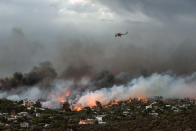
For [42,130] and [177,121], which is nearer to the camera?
[177,121]

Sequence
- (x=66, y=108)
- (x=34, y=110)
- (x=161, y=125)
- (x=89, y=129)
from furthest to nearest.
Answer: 1. (x=66, y=108)
2. (x=34, y=110)
3. (x=89, y=129)
4. (x=161, y=125)

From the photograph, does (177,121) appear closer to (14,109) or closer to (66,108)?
(14,109)

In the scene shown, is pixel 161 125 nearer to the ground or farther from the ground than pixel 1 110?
nearer to the ground

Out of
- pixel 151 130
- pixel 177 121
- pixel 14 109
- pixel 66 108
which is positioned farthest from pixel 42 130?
pixel 66 108

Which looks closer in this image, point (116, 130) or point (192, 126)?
point (192, 126)

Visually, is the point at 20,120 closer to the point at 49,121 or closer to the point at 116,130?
the point at 49,121

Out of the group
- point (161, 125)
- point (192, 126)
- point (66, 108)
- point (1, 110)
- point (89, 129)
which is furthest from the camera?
point (66, 108)

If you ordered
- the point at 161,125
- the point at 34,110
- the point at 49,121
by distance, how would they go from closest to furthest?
the point at 161,125 → the point at 49,121 → the point at 34,110

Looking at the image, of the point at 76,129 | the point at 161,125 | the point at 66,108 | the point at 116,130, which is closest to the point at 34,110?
the point at 66,108

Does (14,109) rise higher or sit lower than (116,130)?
higher
